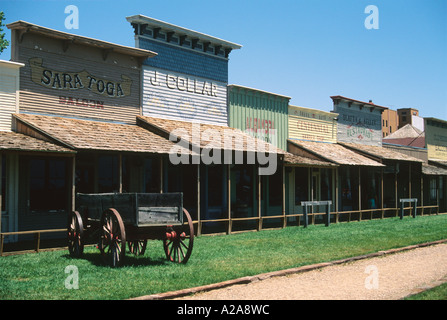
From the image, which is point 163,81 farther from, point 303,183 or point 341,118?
point 341,118

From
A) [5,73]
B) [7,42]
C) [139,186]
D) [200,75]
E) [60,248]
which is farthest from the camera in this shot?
[7,42]

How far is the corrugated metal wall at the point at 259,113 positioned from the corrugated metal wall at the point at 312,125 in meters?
0.69

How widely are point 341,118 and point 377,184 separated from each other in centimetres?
448

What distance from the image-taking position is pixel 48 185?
14.4 meters

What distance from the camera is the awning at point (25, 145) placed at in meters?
11.2

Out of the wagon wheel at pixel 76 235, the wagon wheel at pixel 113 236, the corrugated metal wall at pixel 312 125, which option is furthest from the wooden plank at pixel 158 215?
the corrugated metal wall at pixel 312 125

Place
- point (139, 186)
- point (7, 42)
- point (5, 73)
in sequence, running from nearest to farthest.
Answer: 1. point (5, 73)
2. point (139, 186)
3. point (7, 42)

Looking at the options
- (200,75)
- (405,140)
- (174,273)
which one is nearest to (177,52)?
(200,75)

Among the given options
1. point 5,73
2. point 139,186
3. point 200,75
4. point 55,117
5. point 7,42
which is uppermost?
point 7,42

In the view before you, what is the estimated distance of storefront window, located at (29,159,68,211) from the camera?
46.1 ft

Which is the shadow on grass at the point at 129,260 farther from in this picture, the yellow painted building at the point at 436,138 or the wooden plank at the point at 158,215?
the yellow painted building at the point at 436,138

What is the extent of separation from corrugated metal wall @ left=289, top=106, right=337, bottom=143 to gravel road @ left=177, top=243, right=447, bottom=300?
13556 mm

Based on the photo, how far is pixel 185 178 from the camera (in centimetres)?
1823

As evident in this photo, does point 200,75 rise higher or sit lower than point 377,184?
higher
